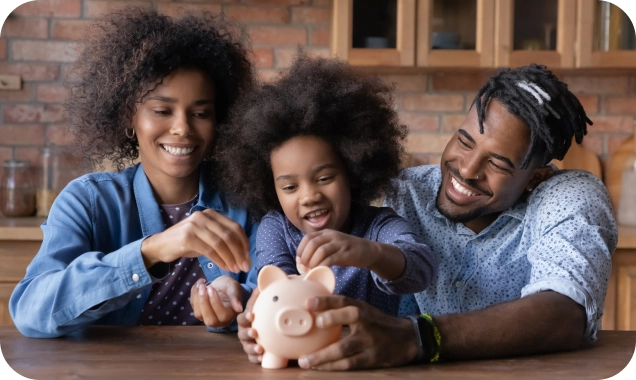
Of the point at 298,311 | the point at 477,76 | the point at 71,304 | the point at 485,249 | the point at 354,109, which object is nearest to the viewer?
the point at 298,311

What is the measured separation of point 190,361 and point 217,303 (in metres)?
0.13

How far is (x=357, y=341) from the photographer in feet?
3.69

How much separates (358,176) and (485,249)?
331 mm

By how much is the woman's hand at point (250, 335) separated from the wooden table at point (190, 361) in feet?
0.05

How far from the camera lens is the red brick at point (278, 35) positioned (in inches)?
124

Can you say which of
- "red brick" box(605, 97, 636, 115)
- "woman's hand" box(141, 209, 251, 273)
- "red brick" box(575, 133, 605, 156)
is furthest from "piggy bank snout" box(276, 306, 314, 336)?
"red brick" box(605, 97, 636, 115)

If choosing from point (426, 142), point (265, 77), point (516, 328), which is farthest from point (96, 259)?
point (426, 142)

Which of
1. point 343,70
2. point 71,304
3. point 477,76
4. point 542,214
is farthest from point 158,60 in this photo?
point 477,76

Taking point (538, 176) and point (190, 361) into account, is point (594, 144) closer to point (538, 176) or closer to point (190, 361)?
point (538, 176)

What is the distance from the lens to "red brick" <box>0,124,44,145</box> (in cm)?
307

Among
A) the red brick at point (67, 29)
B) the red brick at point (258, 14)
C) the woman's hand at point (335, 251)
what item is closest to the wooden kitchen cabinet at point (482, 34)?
the red brick at point (258, 14)

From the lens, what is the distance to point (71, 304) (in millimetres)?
1308

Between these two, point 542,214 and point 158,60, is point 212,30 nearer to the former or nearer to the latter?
point 158,60

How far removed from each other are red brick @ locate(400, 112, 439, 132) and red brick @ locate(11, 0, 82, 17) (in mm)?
1397
